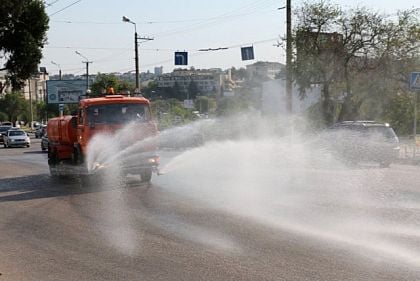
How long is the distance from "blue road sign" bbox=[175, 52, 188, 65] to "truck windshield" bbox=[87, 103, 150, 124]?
31.0m

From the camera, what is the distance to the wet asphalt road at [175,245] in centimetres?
809

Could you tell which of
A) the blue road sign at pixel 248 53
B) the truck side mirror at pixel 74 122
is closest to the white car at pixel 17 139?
the blue road sign at pixel 248 53

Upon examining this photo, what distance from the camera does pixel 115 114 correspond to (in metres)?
18.8

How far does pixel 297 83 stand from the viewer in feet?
132

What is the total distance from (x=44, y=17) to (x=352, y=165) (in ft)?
79.7

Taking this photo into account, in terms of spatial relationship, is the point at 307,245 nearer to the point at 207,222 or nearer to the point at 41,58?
the point at 207,222

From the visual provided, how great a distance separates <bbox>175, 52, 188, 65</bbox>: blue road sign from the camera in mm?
49719

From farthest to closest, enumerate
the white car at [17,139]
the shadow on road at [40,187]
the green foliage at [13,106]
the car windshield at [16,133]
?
the green foliage at [13,106] < the car windshield at [16,133] < the white car at [17,139] < the shadow on road at [40,187]

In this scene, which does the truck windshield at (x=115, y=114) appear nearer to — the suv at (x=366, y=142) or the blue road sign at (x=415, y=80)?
the suv at (x=366, y=142)

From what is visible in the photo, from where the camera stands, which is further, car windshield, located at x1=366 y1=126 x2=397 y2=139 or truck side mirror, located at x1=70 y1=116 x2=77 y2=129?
car windshield, located at x1=366 y1=126 x2=397 y2=139

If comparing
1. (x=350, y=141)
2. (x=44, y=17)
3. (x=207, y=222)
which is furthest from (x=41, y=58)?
(x=207, y=222)

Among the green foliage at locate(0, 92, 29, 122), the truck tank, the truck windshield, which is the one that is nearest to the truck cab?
the truck windshield

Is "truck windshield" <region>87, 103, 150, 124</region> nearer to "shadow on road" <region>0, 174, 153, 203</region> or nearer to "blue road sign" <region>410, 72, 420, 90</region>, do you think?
"shadow on road" <region>0, 174, 153, 203</region>

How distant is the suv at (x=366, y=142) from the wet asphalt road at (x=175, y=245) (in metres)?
9.00
